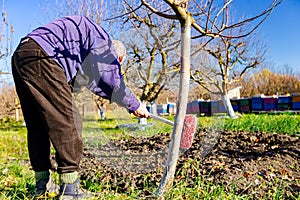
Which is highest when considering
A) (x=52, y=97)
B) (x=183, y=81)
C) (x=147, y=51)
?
(x=147, y=51)

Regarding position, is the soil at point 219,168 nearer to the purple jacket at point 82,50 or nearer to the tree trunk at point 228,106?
the purple jacket at point 82,50

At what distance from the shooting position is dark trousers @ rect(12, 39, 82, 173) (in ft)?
5.43

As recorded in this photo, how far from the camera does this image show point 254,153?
3064 mm

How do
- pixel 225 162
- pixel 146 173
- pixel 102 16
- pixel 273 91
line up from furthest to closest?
pixel 273 91
pixel 102 16
pixel 225 162
pixel 146 173

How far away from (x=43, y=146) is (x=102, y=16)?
742 cm

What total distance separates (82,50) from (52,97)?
346mm

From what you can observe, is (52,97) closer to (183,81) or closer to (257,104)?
(183,81)

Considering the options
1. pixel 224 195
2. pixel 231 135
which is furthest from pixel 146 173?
pixel 231 135

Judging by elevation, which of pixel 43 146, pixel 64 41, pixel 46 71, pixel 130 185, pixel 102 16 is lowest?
pixel 130 185

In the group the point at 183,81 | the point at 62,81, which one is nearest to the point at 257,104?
the point at 183,81

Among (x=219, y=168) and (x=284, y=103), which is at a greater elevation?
(x=284, y=103)

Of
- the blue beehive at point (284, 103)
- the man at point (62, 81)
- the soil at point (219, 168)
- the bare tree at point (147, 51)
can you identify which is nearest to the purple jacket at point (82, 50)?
Result: the man at point (62, 81)

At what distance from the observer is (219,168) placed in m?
2.32

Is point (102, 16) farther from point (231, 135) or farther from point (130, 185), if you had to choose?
point (130, 185)
